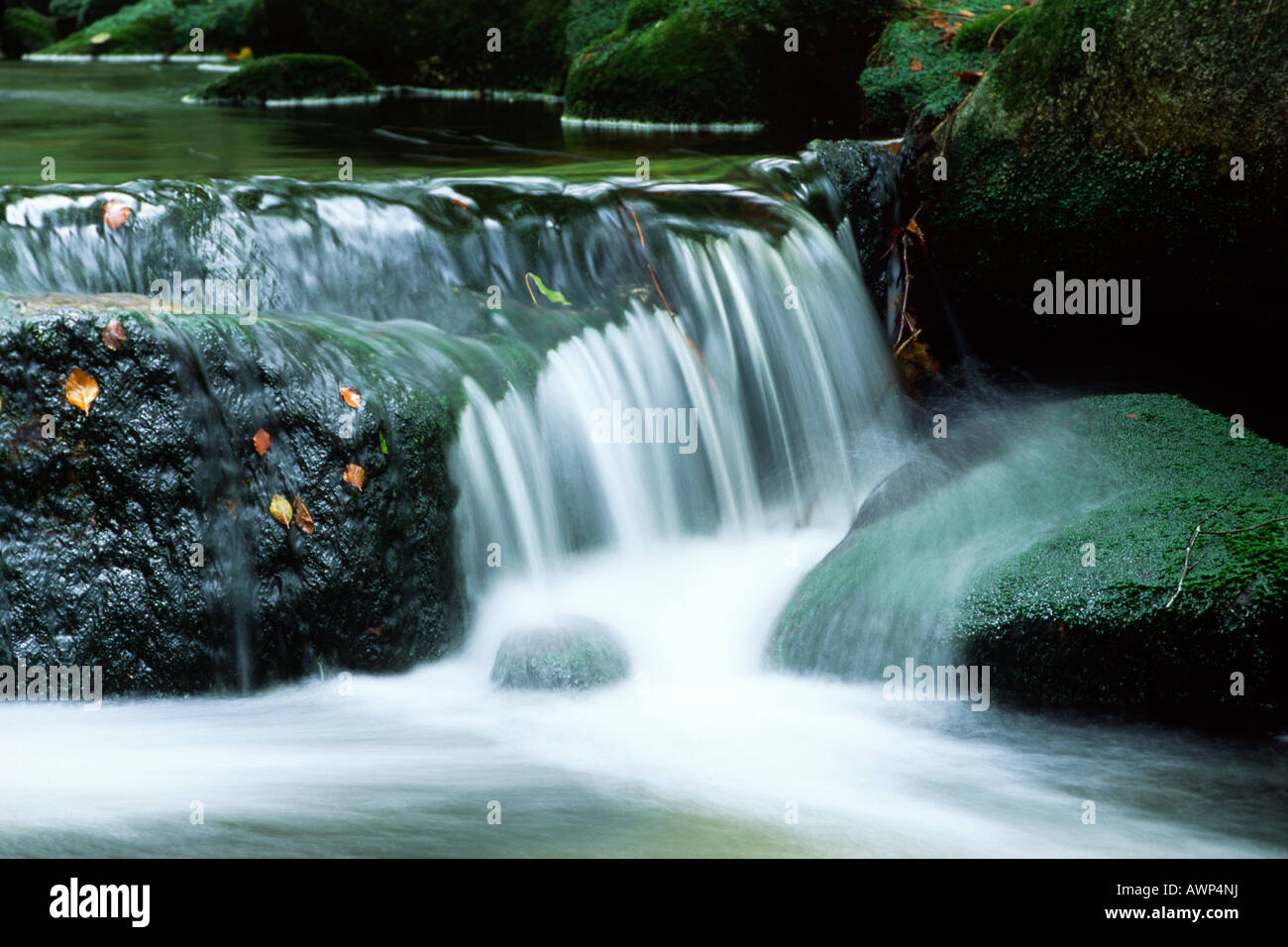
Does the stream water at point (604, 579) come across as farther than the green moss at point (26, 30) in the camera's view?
No

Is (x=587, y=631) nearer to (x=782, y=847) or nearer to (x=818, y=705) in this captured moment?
(x=818, y=705)

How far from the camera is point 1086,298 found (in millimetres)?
6664

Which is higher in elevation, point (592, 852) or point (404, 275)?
point (404, 275)

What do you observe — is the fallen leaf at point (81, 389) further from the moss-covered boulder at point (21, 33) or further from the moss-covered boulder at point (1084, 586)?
the moss-covered boulder at point (21, 33)

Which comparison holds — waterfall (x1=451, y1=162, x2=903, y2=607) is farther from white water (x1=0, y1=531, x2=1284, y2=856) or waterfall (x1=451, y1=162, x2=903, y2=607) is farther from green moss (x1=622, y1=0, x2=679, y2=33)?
green moss (x1=622, y1=0, x2=679, y2=33)

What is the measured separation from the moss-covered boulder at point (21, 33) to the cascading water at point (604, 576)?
17.2m

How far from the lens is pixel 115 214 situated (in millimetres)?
5496

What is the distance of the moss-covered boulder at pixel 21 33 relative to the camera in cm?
2064

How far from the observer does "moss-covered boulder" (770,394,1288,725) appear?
4.24 m

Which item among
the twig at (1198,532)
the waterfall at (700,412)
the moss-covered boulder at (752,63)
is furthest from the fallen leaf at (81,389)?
the moss-covered boulder at (752,63)

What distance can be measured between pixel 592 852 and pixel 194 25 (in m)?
18.4

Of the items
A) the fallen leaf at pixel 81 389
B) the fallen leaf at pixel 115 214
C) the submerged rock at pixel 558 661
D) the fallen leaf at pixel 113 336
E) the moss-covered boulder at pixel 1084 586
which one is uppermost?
the fallen leaf at pixel 115 214

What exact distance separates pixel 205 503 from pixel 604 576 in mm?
1668

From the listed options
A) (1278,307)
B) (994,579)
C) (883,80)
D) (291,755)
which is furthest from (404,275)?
(883,80)
